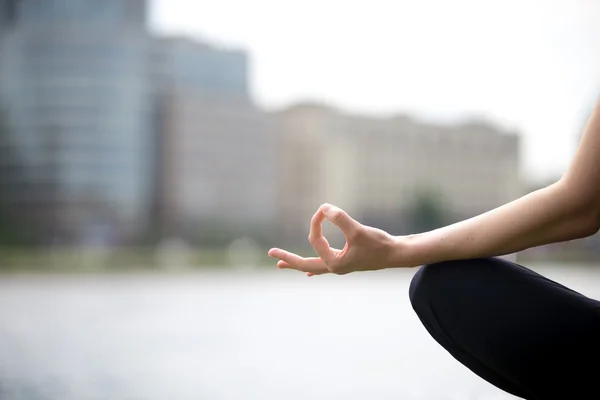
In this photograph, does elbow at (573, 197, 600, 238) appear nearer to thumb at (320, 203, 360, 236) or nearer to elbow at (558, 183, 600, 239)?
elbow at (558, 183, 600, 239)

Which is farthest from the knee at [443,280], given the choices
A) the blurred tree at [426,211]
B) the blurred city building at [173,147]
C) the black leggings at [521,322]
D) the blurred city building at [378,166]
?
the blurred tree at [426,211]

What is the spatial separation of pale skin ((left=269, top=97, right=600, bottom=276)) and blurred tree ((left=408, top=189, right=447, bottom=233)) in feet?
176

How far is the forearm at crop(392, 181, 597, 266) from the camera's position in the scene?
1023 mm

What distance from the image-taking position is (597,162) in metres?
0.97

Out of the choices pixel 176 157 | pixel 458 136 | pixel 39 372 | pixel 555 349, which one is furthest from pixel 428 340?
pixel 458 136

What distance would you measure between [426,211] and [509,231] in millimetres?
54220

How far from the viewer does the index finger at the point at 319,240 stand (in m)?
1.09

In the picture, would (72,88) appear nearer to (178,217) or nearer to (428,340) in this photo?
(178,217)

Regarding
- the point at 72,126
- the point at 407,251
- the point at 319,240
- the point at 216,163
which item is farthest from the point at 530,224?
the point at 216,163

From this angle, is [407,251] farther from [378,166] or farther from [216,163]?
[378,166]

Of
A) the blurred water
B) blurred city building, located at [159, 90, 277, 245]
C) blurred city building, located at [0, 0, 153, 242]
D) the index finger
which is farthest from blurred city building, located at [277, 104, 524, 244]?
the index finger

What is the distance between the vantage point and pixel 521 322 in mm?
1022

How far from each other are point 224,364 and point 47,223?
137ft

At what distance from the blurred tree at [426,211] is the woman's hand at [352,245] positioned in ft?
176
